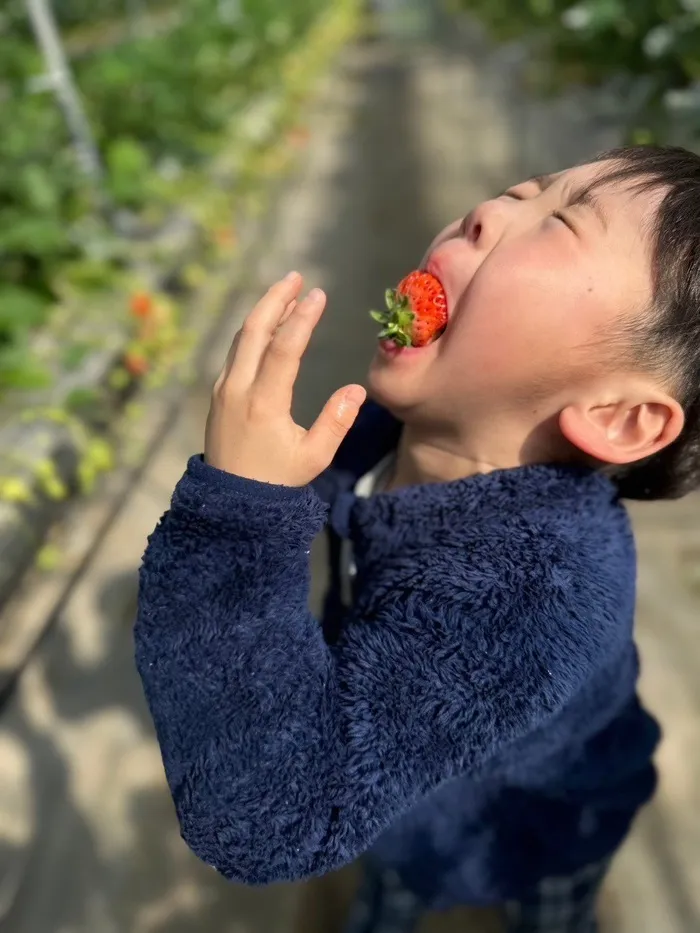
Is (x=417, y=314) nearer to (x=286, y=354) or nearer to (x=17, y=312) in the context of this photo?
(x=286, y=354)

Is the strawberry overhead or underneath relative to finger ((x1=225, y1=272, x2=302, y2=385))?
underneath

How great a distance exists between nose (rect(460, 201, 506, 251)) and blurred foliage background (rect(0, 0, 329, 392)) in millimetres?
1650

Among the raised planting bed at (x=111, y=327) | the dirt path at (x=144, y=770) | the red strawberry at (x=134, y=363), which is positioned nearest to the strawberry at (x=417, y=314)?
the dirt path at (x=144, y=770)

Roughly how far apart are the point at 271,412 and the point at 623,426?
402 mm

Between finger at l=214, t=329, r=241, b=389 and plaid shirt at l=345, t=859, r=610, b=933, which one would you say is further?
plaid shirt at l=345, t=859, r=610, b=933

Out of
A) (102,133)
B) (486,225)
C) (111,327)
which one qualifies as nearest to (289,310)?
(486,225)

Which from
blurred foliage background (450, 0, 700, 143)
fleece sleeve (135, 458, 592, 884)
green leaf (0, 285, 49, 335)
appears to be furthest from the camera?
blurred foliage background (450, 0, 700, 143)

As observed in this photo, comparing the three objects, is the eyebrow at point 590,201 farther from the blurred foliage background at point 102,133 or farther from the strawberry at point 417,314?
the blurred foliage background at point 102,133

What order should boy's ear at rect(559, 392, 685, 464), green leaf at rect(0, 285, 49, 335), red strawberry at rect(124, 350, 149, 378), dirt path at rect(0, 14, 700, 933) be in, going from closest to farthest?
1. boy's ear at rect(559, 392, 685, 464)
2. dirt path at rect(0, 14, 700, 933)
3. green leaf at rect(0, 285, 49, 335)
4. red strawberry at rect(124, 350, 149, 378)

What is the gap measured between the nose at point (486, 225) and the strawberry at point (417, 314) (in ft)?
0.22

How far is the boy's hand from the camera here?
73 centimetres

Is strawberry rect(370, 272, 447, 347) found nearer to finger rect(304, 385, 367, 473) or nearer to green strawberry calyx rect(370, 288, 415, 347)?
green strawberry calyx rect(370, 288, 415, 347)

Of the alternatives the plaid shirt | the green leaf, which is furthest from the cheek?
the green leaf

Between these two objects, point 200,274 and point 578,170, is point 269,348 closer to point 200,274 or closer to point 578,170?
point 578,170
